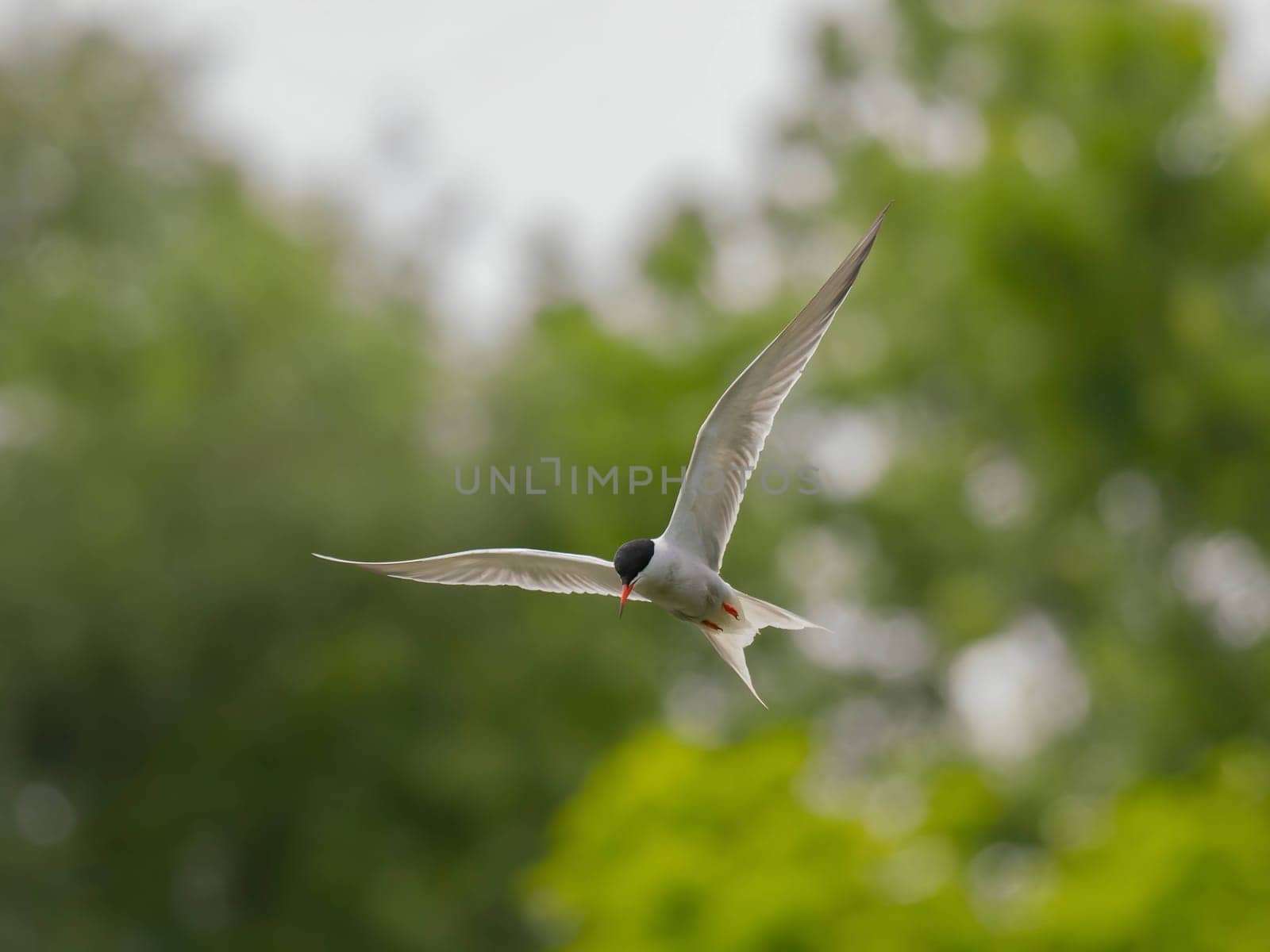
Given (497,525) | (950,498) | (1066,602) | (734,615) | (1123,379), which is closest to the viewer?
(734,615)

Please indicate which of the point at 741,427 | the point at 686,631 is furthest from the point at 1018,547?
the point at 741,427

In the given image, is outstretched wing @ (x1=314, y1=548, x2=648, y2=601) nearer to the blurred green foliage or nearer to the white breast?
the white breast

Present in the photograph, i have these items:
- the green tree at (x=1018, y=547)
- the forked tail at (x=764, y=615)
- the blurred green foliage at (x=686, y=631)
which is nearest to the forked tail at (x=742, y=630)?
the forked tail at (x=764, y=615)

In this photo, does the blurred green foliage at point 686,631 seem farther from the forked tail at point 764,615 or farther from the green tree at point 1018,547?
the forked tail at point 764,615

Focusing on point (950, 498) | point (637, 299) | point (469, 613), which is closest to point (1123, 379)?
point (950, 498)

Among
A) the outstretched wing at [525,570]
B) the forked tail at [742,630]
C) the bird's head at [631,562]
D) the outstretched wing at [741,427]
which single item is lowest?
the forked tail at [742,630]

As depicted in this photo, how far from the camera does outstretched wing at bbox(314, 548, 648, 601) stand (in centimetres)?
92

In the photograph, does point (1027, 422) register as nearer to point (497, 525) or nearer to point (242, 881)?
point (497, 525)

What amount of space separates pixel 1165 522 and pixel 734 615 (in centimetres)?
937

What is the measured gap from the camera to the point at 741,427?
1079 mm

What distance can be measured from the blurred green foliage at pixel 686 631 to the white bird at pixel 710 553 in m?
5.77

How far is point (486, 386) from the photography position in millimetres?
9688

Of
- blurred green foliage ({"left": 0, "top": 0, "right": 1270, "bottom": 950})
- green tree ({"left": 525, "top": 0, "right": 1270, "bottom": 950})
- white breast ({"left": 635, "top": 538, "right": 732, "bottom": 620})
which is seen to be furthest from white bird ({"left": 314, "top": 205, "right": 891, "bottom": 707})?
blurred green foliage ({"left": 0, "top": 0, "right": 1270, "bottom": 950})

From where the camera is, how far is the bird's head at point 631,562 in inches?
32.9
